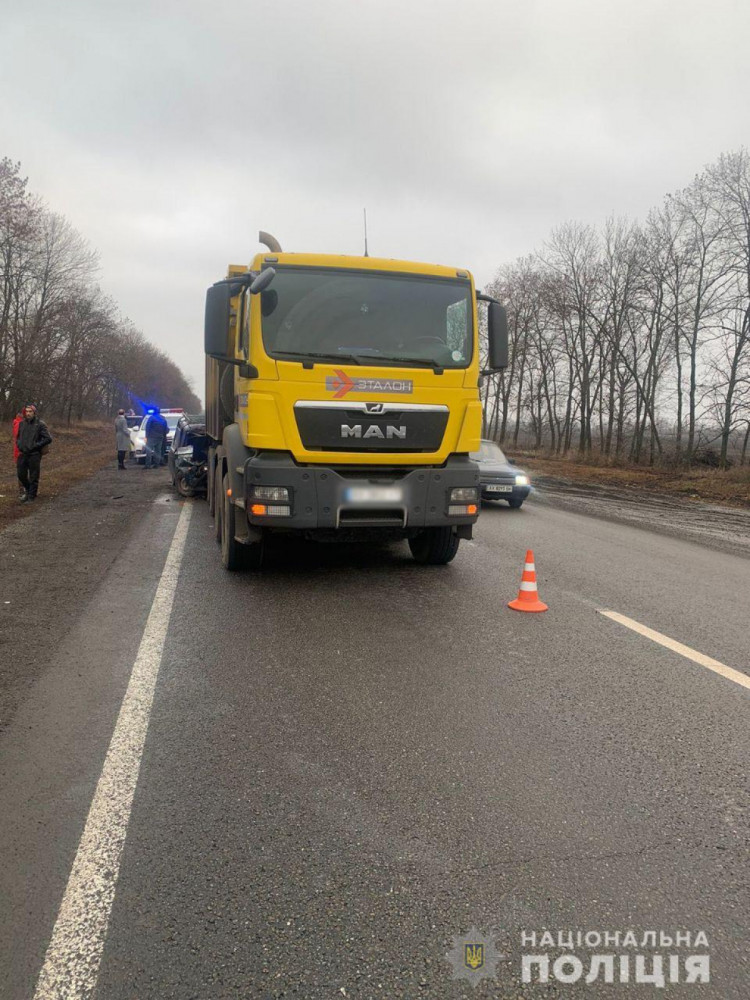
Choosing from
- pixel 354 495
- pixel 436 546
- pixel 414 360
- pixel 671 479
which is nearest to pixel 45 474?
pixel 436 546

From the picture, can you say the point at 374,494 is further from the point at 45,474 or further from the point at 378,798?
the point at 45,474

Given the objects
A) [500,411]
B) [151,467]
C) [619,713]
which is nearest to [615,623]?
[619,713]

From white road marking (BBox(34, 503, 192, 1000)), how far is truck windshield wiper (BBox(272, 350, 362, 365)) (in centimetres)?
318

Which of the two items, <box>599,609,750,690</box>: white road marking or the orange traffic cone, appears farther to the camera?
the orange traffic cone

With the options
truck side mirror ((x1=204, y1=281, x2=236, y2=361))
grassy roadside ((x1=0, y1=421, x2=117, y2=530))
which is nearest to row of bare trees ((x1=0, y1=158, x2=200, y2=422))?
grassy roadside ((x1=0, y1=421, x2=117, y2=530))

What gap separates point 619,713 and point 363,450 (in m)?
3.36

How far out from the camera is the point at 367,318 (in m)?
6.37

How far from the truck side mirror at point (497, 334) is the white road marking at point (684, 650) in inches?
113

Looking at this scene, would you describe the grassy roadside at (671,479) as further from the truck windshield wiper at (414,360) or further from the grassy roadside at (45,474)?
the grassy roadside at (45,474)

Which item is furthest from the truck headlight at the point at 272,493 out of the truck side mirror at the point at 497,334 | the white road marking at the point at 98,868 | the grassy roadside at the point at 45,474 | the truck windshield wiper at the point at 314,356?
the grassy roadside at the point at 45,474

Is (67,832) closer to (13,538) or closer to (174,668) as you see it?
(174,668)

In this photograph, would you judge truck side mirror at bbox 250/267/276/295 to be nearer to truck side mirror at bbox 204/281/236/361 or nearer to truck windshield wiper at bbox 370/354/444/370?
truck side mirror at bbox 204/281/236/361

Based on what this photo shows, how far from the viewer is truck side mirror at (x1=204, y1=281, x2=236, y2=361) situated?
639 centimetres

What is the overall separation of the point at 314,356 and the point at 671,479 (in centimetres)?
2264
